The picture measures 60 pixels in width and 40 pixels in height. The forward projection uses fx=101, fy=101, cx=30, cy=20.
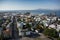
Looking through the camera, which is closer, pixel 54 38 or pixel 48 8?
pixel 54 38

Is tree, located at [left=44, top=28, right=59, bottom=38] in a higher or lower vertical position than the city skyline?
lower

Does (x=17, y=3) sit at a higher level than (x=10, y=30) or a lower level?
higher

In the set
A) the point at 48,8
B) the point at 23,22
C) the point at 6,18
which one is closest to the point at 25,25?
the point at 23,22

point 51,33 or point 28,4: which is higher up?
point 28,4

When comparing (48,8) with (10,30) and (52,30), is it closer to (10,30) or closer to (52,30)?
(52,30)

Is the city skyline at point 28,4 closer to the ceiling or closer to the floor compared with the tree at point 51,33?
closer to the ceiling

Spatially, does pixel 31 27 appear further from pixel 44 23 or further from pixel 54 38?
pixel 54 38

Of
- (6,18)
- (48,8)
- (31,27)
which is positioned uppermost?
(48,8)
